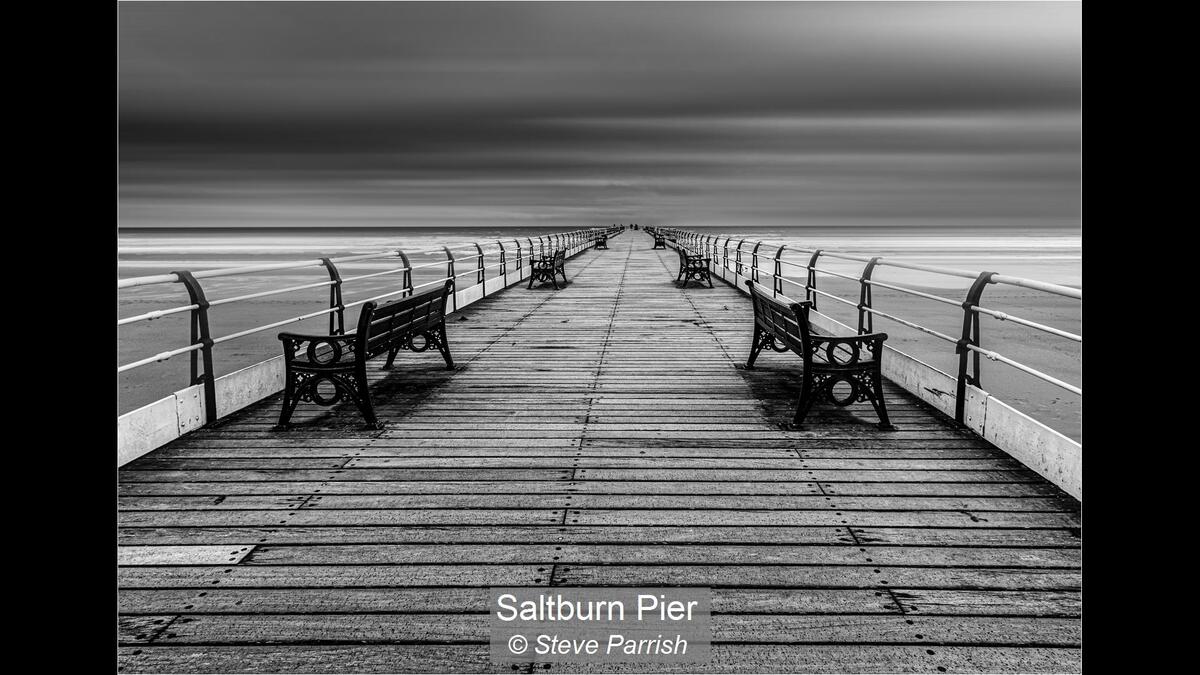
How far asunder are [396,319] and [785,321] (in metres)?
3.14

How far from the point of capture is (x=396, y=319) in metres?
6.24

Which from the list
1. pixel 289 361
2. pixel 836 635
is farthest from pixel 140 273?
pixel 836 635

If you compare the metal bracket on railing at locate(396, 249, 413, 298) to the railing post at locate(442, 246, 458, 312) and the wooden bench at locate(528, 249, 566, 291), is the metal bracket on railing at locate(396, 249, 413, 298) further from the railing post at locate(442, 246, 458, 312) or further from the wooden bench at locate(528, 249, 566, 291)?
the wooden bench at locate(528, 249, 566, 291)

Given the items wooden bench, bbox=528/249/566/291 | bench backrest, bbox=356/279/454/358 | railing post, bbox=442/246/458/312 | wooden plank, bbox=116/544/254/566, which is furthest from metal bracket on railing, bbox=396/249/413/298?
wooden bench, bbox=528/249/566/291

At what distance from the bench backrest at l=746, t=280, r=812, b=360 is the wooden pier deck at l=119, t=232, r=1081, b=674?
546mm

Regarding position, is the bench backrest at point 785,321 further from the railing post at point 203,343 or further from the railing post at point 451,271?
the railing post at point 451,271

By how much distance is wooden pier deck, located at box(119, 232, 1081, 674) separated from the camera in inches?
101

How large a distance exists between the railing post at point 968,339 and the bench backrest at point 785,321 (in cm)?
100

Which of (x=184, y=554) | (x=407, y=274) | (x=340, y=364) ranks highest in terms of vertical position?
(x=407, y=274)

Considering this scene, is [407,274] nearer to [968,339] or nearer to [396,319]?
[396,319]

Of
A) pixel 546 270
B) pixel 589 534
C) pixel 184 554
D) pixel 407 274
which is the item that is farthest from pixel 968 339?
pixel 546 270

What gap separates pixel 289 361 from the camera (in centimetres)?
534

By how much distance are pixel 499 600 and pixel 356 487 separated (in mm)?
1636
